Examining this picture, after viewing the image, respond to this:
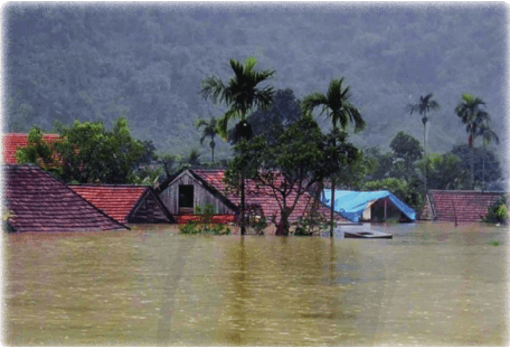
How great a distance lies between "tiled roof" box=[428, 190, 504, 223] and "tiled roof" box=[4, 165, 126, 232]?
2676 centimetres

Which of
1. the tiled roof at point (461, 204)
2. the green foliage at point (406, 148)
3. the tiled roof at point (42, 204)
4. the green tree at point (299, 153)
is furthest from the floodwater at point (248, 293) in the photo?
the green foliage at point (406, 148)

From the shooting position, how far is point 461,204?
200 ft

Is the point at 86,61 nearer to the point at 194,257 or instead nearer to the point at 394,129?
the point at 394,129

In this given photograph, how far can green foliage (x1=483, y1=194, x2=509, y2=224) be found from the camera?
55.3 m

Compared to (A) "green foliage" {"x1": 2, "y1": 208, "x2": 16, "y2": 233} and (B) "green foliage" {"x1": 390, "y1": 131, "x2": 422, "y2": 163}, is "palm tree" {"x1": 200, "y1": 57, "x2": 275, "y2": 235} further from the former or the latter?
(B) "green foliage" {"x1": 390, "y1": 131, "x2": 422, "y2": 163}

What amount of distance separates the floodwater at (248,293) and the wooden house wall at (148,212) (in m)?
10.1

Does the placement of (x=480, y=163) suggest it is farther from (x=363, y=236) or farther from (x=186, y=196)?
(x=363, y=236)

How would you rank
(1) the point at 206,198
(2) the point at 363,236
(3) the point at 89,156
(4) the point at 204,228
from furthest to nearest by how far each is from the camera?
(3) the point at 89,156 → (1) the point at 206,198 → (4) the point at 204,228 → (2) the point at 363,236

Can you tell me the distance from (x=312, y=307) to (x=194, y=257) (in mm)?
11200

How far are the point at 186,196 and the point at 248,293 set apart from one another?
93.1 ft

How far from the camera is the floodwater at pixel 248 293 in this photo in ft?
49.2

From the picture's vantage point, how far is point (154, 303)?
18219 millimetres

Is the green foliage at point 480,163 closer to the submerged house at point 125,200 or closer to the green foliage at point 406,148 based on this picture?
the green foliage at point 406,148

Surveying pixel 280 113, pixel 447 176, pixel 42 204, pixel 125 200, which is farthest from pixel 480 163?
pixel 42 204
